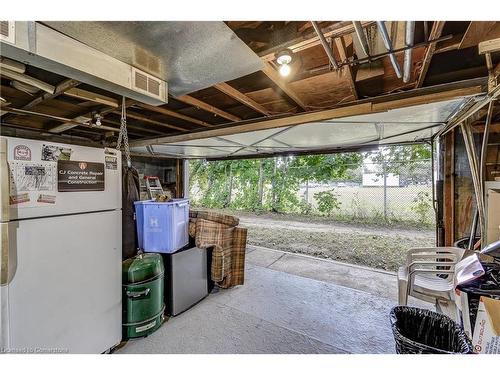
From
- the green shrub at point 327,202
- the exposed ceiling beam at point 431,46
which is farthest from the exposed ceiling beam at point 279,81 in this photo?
the green shrub at point 327,202

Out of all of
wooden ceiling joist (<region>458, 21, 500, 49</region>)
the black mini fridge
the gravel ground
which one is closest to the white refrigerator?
the black mini fridge

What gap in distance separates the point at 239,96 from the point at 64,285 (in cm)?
197

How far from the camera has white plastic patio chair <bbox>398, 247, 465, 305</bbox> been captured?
1.99 meters

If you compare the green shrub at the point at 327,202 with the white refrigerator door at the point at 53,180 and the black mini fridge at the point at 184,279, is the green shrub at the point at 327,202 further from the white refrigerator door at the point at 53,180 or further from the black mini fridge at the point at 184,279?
the white refrigerator door at the point at 53,180

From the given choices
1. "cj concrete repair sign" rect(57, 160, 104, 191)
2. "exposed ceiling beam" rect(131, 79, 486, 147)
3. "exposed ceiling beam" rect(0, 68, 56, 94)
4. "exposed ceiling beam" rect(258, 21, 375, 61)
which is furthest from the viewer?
"exposed ceiling beam" rect(131, 79, 486, 147)

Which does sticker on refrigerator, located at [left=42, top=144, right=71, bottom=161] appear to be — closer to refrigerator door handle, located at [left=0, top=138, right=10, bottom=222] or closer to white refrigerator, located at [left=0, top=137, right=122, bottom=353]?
white refrigerator, located at [left=0, top=137, right=122, bottom=353]

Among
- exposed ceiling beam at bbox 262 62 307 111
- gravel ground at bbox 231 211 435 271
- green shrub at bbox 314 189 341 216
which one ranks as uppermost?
exposed ceiling beam at bbox 262 62 307 111

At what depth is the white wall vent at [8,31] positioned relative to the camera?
3.03 ft

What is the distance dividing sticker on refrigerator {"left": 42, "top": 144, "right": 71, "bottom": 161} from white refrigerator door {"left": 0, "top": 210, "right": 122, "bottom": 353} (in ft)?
1.28
